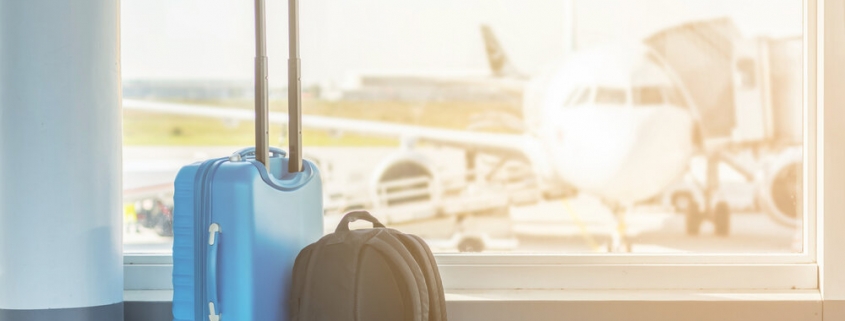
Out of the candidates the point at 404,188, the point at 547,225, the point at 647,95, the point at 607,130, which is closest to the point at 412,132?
the point at 404,188

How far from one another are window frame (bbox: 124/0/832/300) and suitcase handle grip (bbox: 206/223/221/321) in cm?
52

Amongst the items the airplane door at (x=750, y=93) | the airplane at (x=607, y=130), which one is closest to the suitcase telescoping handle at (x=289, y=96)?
the airplane door at (x=750, y=93)

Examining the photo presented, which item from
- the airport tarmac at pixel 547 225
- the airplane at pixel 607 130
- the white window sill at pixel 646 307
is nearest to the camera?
the white window sill at pixel 646 307

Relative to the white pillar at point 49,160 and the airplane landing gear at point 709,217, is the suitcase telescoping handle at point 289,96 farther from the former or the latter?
the airplane landing gear at point 709,217

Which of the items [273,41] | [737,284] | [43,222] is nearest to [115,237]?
[43,222]

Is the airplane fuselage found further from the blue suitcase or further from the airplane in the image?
the blue suitcase

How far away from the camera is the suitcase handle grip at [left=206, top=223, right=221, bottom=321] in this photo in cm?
110

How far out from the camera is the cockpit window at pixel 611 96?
4.89 metres

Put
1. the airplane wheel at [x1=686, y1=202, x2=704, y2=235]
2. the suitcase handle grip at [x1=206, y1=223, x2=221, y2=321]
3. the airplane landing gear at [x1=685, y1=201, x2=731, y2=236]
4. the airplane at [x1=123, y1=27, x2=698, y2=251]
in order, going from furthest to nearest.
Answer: the airplane at [x1=123, y1=27, x2=698, y2=251] < the airplane wheel at [x1=686, y1=202, x2=704, y2=235] < the airplane landing gear at [x1=685, y1=201, x2=731, y2=236] < the suitcase handle grip at [x1=206, y1=223, x2=221, y2=321]

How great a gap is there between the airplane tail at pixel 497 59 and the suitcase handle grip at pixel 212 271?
2.97 meters

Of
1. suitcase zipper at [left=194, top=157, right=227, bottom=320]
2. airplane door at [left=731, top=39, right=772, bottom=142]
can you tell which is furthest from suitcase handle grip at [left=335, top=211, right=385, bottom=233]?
airplane door at [left=731, top=39, right=772, bottom=142]

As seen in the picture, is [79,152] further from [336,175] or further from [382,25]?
[336,175]

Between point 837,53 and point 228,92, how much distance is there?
1458mm

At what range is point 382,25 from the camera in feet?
7.97
